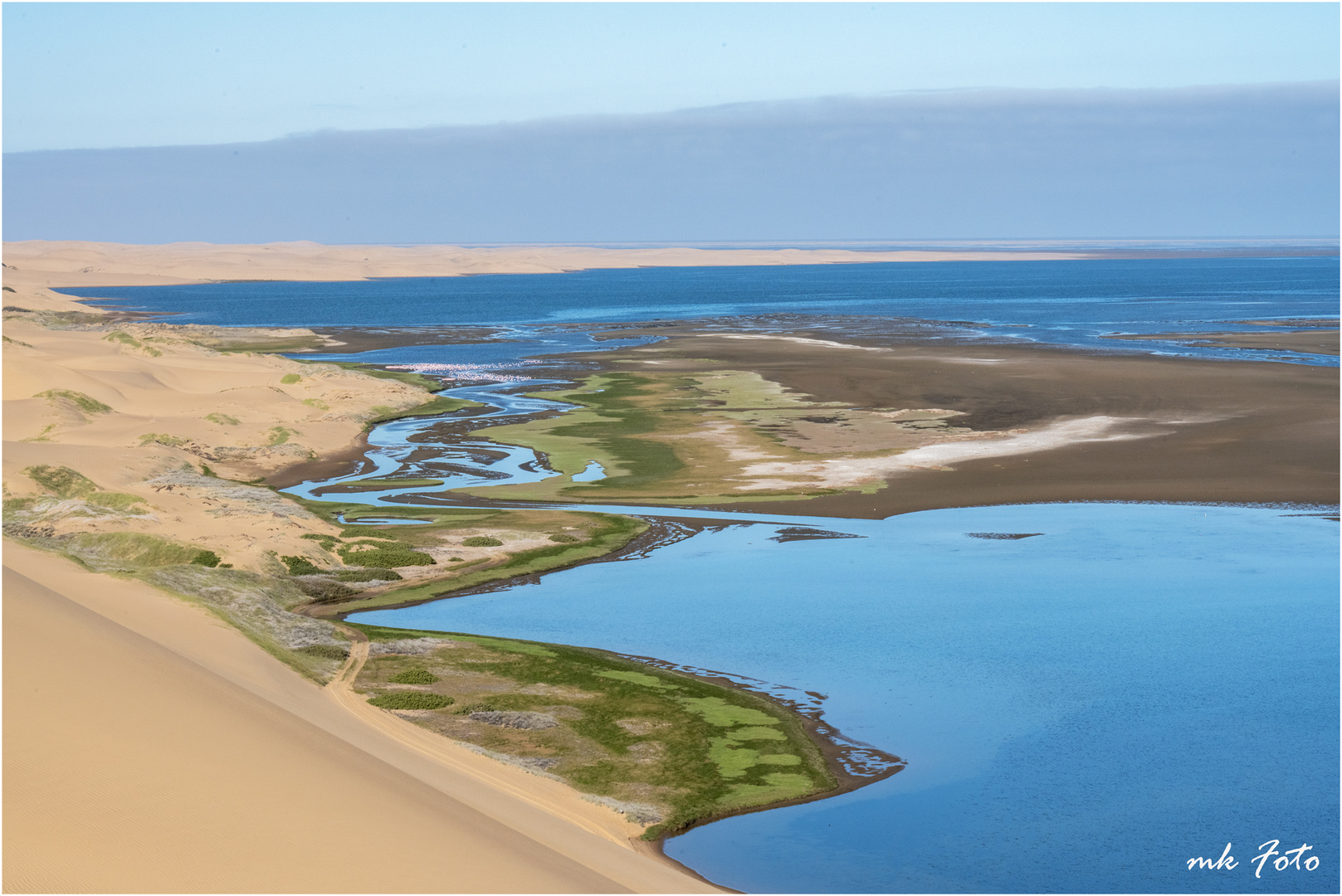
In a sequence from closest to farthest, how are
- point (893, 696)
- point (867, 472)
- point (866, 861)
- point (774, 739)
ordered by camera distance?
1. point (866, 861)
2. point (774, 739)
3. point (893, 696)
4. point (867, 472)

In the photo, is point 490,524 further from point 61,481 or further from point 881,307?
point 881,307

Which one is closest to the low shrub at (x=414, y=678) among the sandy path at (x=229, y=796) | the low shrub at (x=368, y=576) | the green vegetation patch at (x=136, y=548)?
the sandy path at (x=229, y=796)

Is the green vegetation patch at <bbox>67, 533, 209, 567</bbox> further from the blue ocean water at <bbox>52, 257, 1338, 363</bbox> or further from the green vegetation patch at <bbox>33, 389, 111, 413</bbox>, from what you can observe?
the blue ocean water at <bbox>52, 257, 1338, 363</bbox>

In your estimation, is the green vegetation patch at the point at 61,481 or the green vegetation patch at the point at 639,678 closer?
the green vegetation patch at the point at 639,678

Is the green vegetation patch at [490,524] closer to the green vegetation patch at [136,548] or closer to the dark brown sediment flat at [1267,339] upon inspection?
the green vegetation patch at [136,548]

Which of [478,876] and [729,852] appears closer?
[478,876]

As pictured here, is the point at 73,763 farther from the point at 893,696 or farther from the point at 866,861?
the point at 893,696

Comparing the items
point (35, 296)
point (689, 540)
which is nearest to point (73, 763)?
point (689, 540)
